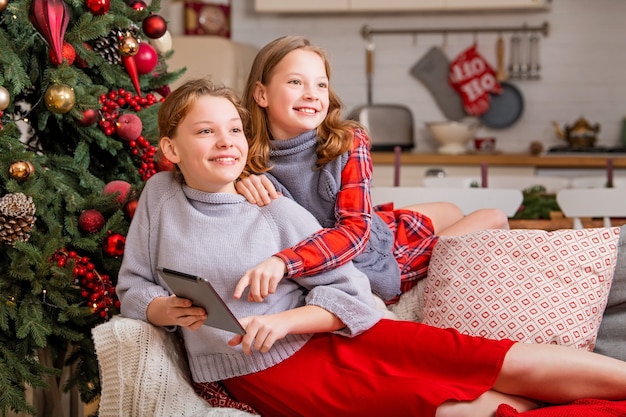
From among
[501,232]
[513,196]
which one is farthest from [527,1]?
[501,232]

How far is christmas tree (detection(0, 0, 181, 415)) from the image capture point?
6.84 feet

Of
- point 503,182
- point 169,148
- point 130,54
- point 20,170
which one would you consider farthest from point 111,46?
point 503,182

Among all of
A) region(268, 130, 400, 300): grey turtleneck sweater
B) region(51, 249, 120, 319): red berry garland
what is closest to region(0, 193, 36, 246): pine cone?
region(51, 249, 120, 319): red berry garland

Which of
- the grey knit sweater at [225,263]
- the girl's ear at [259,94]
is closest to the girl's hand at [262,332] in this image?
the grey knit sweater at [225,263]

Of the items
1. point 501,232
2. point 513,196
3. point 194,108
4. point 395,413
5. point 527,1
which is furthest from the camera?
point 527,1

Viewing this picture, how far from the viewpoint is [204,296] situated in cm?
155

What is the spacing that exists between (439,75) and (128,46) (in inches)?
135

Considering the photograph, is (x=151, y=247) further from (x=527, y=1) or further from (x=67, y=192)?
(x=527, y=1)

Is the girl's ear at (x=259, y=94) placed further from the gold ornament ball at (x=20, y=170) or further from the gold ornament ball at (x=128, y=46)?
the gold ornament ball at (x=20, y=170)

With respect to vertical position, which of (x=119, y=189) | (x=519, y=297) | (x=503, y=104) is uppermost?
(x=503, y=104)

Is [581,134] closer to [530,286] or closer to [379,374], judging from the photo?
[530,286]

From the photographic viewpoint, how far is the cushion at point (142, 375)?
1.82 m

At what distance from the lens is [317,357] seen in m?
1.81

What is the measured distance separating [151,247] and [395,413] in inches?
25.1
